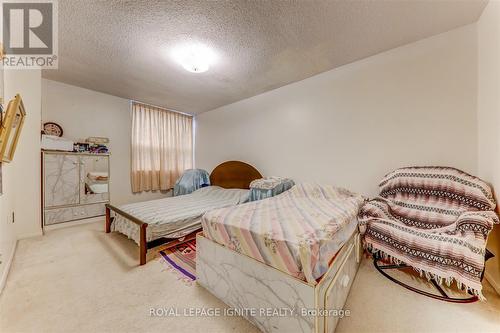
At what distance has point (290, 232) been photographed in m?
1.29

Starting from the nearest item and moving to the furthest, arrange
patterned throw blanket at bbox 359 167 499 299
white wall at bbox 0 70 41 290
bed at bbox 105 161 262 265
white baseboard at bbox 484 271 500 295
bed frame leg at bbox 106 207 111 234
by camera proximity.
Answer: patterned throw blanket at bbox 359 167 499 299
white baseboard at bbox 484 271 500 295
bed at bbox 105 161 262 265
white wall at bbox 0 70 41 290
bed frame leg at bbox 106 207 111 234

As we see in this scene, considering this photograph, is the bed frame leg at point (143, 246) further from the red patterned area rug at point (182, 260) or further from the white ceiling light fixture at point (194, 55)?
the white ceiling light fixture at point (194, 55)

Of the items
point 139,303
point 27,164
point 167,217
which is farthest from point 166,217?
point 27,164

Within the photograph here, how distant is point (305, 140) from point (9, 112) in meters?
3.27

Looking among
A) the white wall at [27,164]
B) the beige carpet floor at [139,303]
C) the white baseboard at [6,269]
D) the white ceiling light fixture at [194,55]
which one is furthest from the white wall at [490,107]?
the white wall at [27,164]

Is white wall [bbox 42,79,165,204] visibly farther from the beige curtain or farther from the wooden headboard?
the wooden headboard

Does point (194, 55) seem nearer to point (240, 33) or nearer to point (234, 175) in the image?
point (240, 33)

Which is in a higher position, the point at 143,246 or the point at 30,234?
the point at 143,246

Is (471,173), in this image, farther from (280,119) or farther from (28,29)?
Answer: (28,29)

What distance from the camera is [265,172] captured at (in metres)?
3.66

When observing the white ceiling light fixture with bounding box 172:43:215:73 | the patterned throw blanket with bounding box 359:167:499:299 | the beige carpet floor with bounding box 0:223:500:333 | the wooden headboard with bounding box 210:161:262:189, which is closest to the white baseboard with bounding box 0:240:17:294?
the beige carpet floor with bounding box 0:223:500:333

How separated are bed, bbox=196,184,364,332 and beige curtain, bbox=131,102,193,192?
10.7 ft

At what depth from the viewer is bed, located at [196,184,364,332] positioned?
1095mm

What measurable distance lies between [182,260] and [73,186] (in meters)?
2.56
